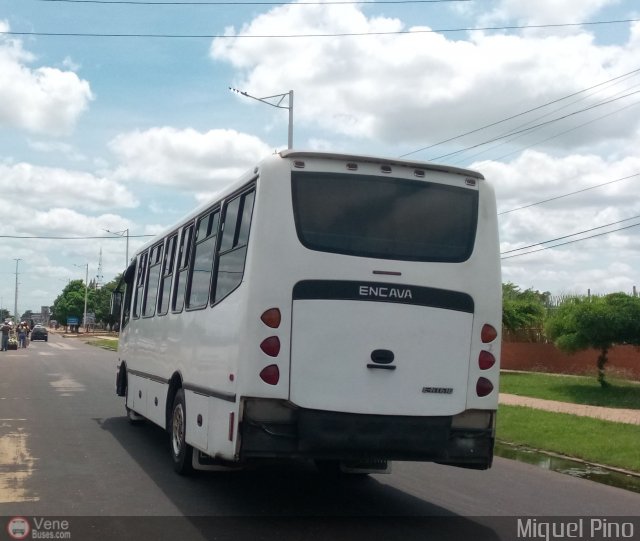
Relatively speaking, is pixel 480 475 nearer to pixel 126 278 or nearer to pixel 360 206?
pixel 360 206

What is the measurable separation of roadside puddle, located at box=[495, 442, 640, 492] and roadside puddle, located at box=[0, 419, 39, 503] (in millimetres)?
6797

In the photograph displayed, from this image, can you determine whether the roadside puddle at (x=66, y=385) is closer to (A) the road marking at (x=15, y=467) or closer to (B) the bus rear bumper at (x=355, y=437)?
(A) the road marking at (x=15, y=467)

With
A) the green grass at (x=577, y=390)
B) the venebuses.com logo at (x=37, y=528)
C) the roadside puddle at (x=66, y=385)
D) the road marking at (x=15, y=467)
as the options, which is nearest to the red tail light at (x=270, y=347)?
the venebuses.com logo at (x=37, y=528)

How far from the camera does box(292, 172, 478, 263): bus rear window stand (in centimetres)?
783

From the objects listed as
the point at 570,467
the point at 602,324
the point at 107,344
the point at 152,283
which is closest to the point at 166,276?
the point at 152,283

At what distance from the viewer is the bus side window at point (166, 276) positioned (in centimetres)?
1152

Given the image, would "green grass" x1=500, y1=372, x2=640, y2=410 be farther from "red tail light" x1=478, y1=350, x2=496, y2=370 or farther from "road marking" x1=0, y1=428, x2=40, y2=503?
"road marking" x1=0, y1=428, x2=40, y2=503

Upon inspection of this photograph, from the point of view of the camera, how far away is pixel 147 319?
13.0 m

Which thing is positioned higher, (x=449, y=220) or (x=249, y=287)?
(x=449, y=220)

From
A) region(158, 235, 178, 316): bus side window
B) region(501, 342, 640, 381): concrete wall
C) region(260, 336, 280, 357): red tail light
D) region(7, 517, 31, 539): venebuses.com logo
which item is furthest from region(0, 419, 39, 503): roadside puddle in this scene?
region(501, 342, 640, 381): concrete wall

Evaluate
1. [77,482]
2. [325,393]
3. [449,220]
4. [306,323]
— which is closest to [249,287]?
[306,323]

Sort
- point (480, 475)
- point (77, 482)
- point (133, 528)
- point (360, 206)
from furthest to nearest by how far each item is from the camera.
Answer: point (480, 475) < point (77, 482) < point (360, 206) < point (133, 528)

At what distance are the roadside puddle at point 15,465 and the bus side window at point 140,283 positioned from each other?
8.48 ft

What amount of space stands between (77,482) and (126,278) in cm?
662
